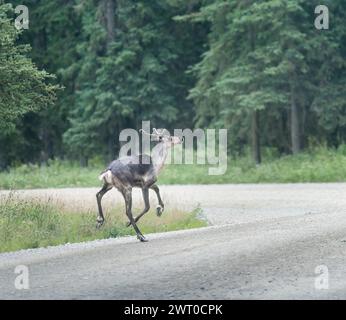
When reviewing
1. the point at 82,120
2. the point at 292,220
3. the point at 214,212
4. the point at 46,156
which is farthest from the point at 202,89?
the point at 292,220

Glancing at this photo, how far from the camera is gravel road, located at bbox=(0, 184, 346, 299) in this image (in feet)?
35.2

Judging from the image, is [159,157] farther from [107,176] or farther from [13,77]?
[13,77]

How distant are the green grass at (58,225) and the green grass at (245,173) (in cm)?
1274

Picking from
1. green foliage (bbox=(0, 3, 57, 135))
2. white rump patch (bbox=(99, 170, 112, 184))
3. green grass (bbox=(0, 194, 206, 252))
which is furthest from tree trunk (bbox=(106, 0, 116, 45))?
white rump patch (bbox=(99, 170, 112, 184))

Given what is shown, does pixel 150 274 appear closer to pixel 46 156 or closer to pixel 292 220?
pixel 292 220

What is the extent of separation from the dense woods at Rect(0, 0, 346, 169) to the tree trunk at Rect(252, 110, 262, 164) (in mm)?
40

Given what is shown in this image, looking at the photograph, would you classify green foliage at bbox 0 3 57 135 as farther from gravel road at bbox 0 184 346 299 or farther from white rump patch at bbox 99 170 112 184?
gravel road at bbox 0 184 346 299

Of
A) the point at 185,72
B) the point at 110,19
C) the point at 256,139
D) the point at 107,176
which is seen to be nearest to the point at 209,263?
the point at 107,176

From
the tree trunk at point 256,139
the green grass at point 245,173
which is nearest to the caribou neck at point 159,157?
the green grass at point 245,173

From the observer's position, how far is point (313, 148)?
3662cm

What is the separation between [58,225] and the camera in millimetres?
16906

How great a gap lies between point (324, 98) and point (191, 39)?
1167cm

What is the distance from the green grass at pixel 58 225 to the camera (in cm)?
1580

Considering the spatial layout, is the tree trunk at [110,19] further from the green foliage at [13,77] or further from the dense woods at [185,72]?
the green foliage at [13,77]
